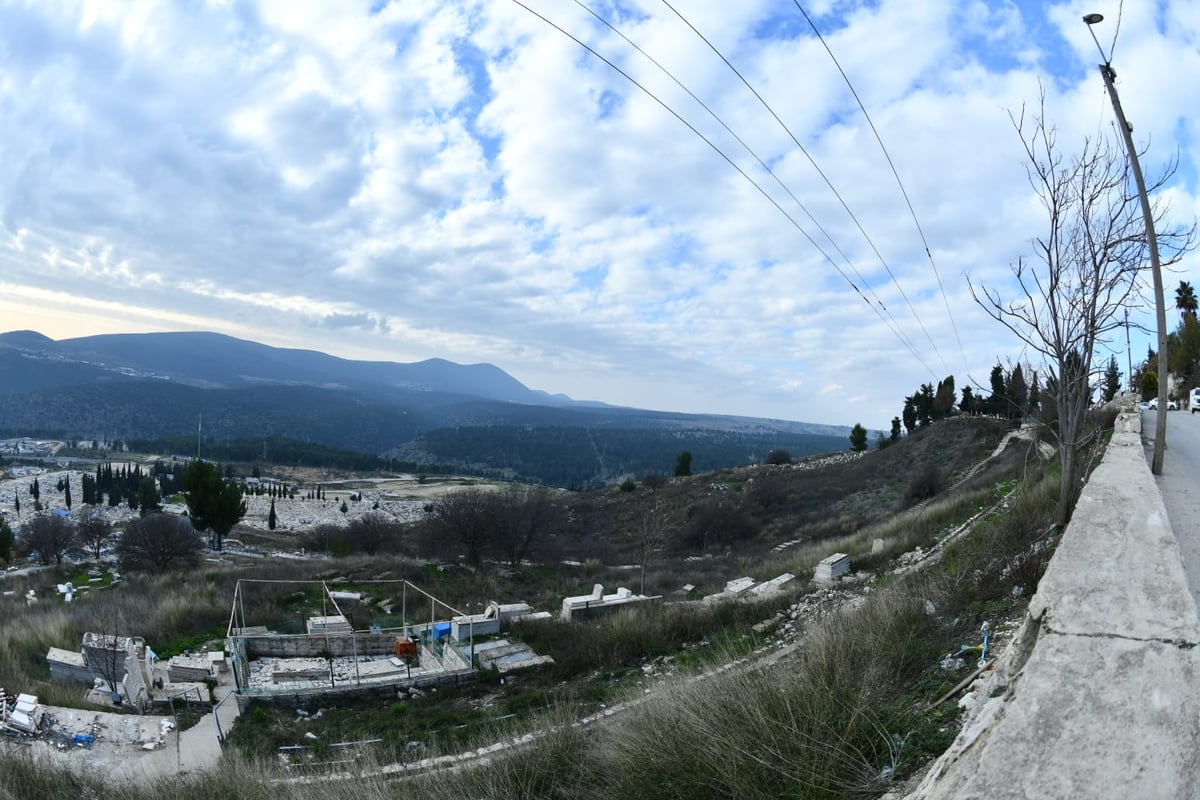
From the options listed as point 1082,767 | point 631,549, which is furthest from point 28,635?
point 631,549

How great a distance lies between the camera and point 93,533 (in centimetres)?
4122

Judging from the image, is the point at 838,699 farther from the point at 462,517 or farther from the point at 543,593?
the point at 462,517

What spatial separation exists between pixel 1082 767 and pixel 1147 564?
2.22 meters

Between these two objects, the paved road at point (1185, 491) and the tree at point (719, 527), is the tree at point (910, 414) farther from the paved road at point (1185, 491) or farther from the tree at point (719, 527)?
the paved road at point (1185, 491)

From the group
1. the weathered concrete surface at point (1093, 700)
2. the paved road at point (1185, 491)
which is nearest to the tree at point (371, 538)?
the paved road at point (1185, 491)

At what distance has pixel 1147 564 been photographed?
3.47 m

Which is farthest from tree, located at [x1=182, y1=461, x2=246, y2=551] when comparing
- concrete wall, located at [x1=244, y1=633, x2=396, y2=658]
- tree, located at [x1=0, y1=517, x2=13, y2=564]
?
concrete wall, located at [x1=244, y1=633, x2=396, y2=658]

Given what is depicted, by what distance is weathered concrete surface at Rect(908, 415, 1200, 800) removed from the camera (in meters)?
1.86

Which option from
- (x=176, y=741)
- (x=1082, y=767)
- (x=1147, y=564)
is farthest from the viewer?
(x=176, y=741)

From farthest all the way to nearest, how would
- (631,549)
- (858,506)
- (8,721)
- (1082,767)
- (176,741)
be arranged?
(631,549) < (858,506) < (176,741) < (8,721) < (1082,767)

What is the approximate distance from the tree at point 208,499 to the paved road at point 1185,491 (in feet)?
158

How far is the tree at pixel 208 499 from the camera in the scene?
43250 mm

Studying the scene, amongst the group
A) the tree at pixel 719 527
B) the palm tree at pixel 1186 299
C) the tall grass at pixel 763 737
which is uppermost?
the palm tree at pixel 1186 299

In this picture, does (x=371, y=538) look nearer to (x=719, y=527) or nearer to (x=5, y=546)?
(x=719, y=527)
